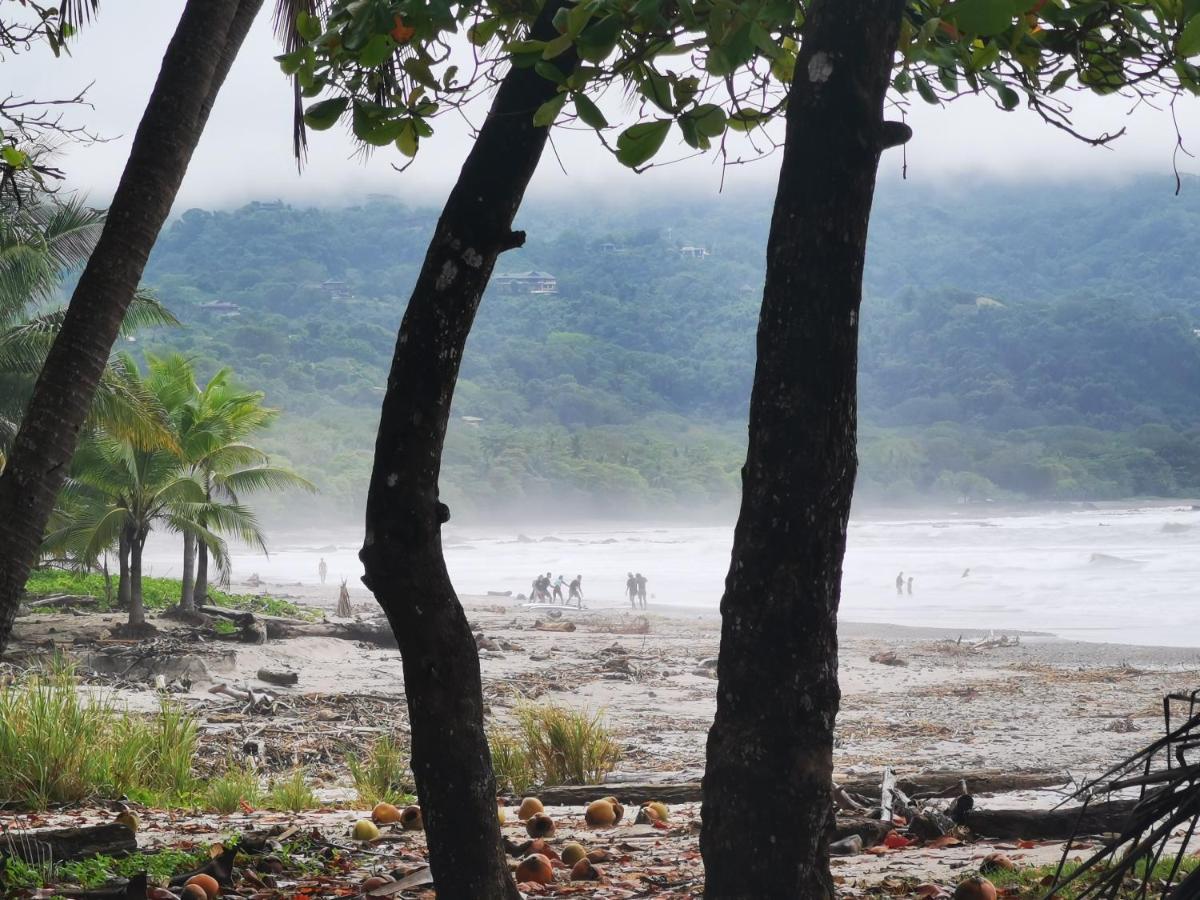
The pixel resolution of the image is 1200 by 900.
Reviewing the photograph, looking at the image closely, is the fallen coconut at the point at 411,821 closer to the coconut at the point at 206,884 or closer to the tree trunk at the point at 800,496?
the coconut at the point at 206,884

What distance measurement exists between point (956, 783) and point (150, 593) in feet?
76.5

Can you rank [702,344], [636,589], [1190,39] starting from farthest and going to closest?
[702,344], [636,589], [1190,39]

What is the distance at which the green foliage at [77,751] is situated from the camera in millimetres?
5586

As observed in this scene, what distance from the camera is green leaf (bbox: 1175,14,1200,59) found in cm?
203

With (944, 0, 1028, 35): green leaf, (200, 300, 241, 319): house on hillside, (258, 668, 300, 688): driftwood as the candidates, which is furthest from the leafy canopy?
(200, 300, 241, 319): house on hillside

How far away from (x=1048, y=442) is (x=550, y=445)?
44.2 metres

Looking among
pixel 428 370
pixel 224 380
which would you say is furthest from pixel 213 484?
pixel 428 370

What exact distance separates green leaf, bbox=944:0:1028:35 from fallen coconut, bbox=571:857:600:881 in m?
3.13

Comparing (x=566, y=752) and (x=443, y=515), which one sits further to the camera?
(x=566, y=752)

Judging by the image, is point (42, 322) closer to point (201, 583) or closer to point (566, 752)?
point (201, 583)

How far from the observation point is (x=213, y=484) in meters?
23.9

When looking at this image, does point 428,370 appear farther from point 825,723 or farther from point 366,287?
point 366,287

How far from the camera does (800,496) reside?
7.57 ft

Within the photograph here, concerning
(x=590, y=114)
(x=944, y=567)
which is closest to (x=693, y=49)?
(x=590, y=114)
